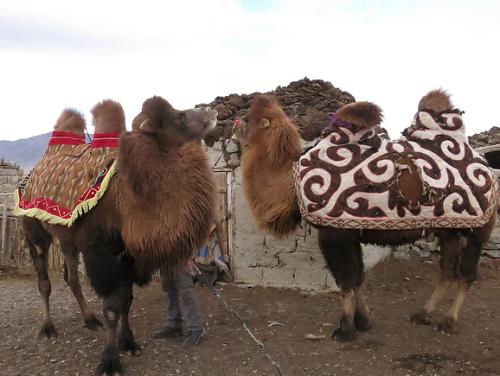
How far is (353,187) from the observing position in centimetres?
460

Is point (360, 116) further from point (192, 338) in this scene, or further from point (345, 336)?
point (192, 338)

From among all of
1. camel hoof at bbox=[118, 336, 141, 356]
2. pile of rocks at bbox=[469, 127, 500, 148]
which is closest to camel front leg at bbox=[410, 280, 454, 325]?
camel hoof at bbox=[118, 336, 141, 356]

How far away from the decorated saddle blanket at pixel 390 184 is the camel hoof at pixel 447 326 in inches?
40.8

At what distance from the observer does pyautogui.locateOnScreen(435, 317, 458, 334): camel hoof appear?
503cm

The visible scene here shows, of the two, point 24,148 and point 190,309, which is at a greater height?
point 24,148

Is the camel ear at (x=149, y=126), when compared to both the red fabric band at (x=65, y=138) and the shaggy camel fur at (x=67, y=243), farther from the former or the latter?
the red fabric band at (x=65, y=138)

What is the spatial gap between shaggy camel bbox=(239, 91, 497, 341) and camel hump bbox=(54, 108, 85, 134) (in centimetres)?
177

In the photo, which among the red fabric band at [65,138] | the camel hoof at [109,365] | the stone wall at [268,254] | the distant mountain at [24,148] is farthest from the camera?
the distant mountain at [24,148]

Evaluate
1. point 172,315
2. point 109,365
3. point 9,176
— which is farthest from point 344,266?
point 9,176

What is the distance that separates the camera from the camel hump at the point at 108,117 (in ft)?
15.3

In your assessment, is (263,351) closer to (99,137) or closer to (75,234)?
(75,234)

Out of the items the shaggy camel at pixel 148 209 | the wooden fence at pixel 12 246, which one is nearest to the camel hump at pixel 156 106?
the shaggy camel at pixel 148 209

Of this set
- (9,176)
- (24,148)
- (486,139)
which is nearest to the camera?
(486,139)

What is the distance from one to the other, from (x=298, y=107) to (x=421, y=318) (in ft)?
10.5
